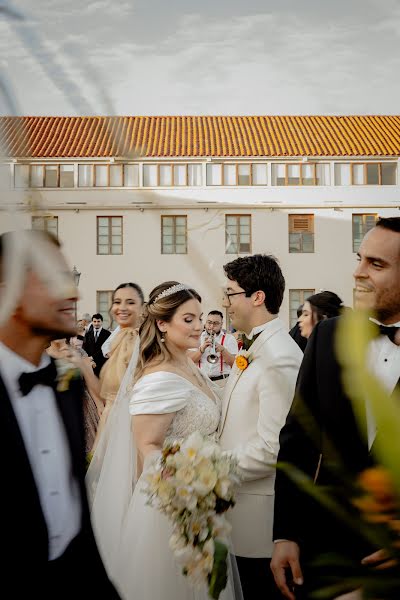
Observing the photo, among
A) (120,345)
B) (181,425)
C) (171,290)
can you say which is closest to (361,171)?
(120,345)

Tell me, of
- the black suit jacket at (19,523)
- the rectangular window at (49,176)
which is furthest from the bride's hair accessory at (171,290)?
the rectangular window at (49,176)

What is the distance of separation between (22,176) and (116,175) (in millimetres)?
105


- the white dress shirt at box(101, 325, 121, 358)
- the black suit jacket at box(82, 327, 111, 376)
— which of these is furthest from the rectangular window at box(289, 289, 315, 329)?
the white dress shirt at box(101, 325, 121, 358)

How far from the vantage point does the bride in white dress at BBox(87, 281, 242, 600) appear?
9.34ft

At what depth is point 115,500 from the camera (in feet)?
10.7

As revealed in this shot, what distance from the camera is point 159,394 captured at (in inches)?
117

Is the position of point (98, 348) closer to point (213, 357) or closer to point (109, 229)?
point (213, 357)

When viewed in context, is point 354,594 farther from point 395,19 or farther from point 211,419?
point 211,419

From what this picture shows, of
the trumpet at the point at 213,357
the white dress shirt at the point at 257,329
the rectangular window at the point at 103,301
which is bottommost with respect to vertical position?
the trumpet at the point at 213,357

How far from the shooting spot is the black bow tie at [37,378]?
1585 mm

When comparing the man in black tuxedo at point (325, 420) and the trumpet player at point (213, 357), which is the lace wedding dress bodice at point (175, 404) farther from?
the trumpet player at point (213, 357)

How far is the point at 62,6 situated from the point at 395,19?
27 cm

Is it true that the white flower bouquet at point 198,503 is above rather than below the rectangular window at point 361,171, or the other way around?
below

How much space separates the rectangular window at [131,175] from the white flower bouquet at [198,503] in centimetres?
194
